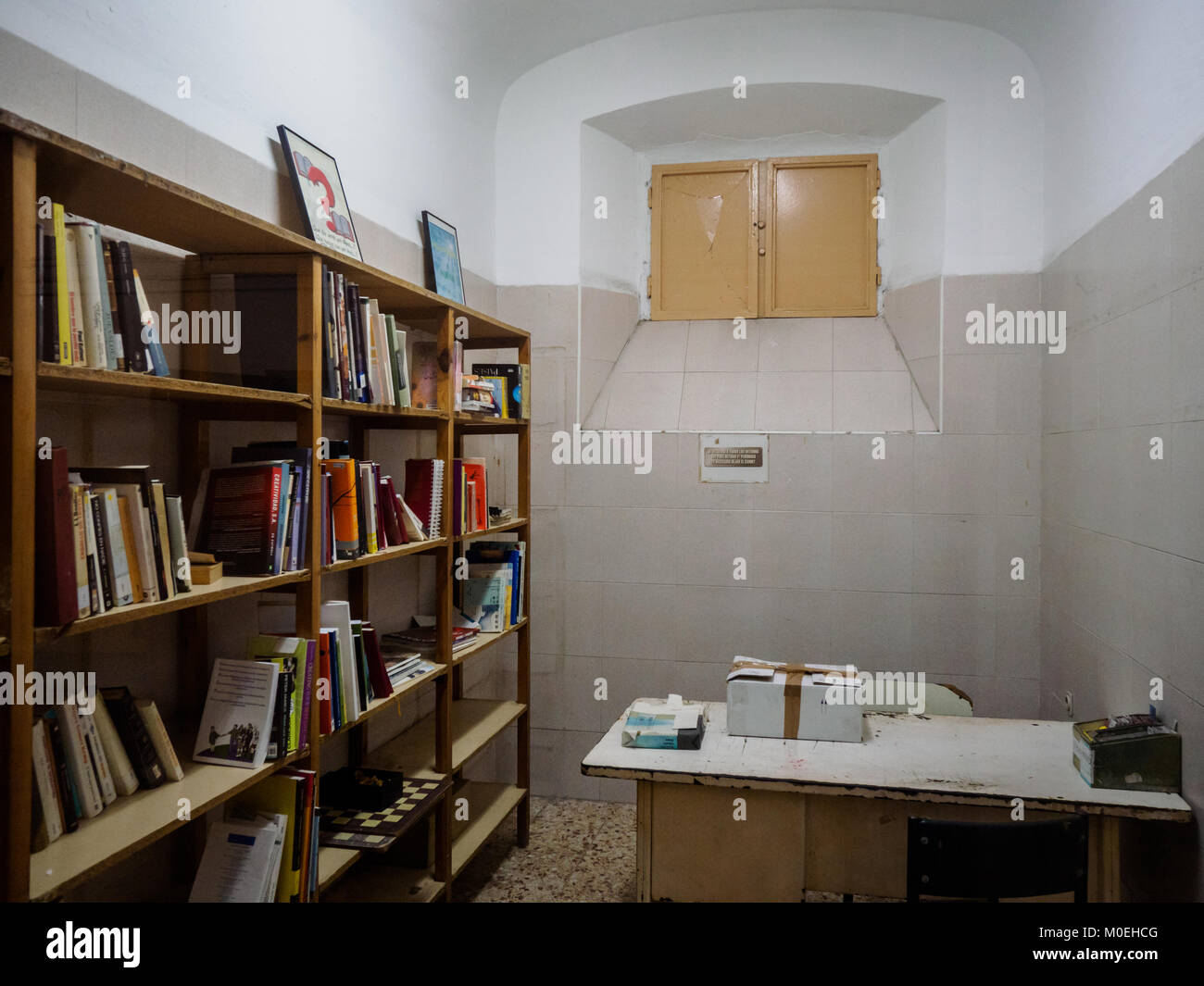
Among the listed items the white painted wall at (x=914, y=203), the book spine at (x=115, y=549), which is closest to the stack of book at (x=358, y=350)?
the book spine at (x=115, y=549)

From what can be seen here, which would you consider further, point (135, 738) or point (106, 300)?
point (135, 738)

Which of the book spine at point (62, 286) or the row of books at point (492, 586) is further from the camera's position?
the row of books at point (492, 586)

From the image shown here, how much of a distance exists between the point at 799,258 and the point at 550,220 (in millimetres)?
1253

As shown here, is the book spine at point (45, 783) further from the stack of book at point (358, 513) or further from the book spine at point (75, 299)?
the stack of book at point (358, 513)

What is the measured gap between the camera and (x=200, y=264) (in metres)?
1.89

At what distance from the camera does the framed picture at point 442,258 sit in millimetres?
3152

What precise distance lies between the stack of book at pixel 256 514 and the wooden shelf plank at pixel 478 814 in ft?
4.28

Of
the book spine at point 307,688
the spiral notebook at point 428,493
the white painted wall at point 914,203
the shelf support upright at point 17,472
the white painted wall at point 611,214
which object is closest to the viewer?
the shelf support upright at point 17,472

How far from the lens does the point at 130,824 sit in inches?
57.1

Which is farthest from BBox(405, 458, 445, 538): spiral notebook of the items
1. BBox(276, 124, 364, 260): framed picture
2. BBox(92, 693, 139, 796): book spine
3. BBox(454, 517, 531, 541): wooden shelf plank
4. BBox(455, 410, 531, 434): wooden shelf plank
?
BBox(92, 693, 139, 796): book spine

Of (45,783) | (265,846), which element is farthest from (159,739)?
(265,846)

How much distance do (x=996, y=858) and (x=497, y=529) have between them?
2041 mm

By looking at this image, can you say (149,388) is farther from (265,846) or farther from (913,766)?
(913,766)
